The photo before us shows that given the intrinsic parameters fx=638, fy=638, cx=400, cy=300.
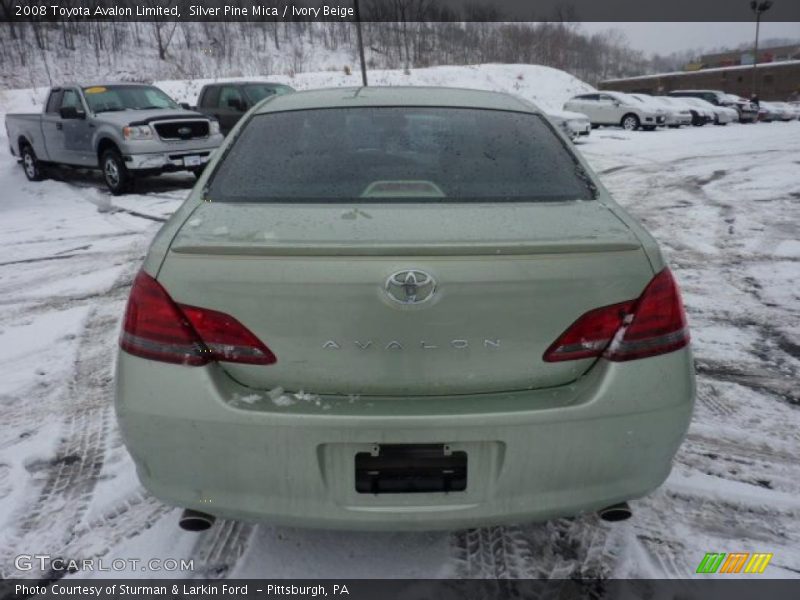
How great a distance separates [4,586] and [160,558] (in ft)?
1.66

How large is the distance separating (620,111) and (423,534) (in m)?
25.9

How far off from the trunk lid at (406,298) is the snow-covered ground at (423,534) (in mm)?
792

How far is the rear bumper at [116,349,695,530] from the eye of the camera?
5.87 ft

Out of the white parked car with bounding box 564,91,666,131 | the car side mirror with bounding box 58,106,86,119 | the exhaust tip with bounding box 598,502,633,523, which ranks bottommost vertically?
the white parked car with bounding box 564,91,666,131

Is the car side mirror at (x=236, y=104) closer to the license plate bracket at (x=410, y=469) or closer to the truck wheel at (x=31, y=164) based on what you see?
the truck wheel at (x=31, y=164)

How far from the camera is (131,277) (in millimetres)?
5852

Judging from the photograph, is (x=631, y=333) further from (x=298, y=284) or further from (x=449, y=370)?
(x=298, y=284)

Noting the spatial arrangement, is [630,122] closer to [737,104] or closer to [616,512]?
[737,104]

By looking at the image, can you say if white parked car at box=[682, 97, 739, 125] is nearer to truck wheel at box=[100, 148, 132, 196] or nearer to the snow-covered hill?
the snow-covered hill

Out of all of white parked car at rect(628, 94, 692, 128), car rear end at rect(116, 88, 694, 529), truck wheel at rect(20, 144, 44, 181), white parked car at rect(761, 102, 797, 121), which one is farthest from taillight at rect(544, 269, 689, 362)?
white parked car at rect(761, 102, 797, 121)

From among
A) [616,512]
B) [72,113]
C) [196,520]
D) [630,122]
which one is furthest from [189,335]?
[630,122]

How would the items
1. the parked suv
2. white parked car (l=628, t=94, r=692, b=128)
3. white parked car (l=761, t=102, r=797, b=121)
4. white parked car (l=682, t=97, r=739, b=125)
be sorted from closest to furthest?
white parked car (l=628, t=94, r=692, b=128)
white parked car (l=682, t=97, r=739, b=125)
the parked suv
white parked car (l=761, t=102, r=797, b=121)

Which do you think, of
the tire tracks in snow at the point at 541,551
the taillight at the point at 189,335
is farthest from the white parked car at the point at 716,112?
the taillight at the point at 189,335

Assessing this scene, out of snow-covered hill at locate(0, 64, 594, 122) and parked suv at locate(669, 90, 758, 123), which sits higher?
snow-covered hill at locate(0, 64, 594, 122)
